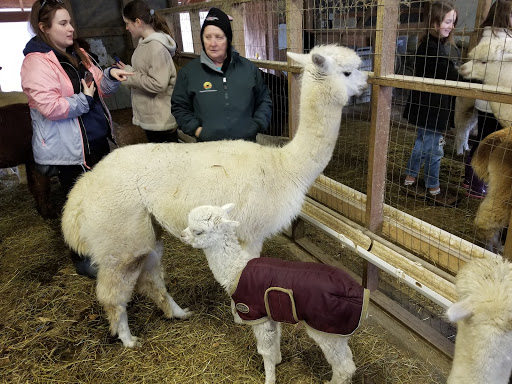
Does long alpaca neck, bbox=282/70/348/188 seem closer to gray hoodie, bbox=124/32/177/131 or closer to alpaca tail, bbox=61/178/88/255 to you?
alpaca tail, bbox=61/178/88/255

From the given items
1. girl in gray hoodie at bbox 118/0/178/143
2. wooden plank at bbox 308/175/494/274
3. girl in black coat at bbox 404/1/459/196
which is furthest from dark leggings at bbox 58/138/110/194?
girl in black coat at bbox 404/1/459/196

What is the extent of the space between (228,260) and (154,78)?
2.13 meters

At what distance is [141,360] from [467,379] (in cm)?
199

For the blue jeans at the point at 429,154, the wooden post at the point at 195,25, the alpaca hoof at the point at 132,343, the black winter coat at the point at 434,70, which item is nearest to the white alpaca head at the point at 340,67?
the black winter coat at the point at 434,70

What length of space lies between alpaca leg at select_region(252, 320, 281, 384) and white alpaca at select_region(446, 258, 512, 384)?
3.00ft

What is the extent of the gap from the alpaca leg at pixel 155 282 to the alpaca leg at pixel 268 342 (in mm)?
981

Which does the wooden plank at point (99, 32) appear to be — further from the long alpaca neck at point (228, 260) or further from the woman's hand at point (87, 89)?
the long alpaca neck at point (228, 260)

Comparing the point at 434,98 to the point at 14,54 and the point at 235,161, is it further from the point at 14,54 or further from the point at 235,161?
the point at 14,54

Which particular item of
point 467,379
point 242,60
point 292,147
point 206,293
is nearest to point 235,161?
point 292,147

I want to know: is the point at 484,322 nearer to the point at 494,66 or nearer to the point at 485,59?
the point at 485,59

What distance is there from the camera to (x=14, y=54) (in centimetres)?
809

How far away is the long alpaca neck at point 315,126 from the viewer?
2287 millimetres

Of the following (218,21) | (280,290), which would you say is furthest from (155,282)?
(218,21)

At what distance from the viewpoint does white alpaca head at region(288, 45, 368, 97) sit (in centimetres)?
226
